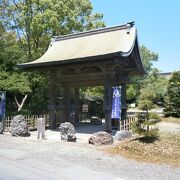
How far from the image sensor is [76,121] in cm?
2298

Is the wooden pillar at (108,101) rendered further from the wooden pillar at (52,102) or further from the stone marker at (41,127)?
the wooden pillar at (52,102)

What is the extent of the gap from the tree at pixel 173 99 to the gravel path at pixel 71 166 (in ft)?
62.0

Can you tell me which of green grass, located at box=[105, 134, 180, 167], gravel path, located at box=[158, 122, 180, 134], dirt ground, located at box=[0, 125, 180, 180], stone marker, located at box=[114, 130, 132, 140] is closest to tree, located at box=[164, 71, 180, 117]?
gravel path, located at box=[158, 122, 180, 134]

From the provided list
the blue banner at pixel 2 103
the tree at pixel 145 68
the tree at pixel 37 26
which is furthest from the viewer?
the tree at pixel 145 68

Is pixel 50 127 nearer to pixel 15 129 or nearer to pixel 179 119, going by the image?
pixel 15 129

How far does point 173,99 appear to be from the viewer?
29.7 m

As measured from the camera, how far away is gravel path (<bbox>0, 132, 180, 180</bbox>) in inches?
324

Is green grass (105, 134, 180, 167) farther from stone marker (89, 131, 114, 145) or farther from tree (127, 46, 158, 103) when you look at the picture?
tree (127, 46, 158, 103)

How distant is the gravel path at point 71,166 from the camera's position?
8242 mm

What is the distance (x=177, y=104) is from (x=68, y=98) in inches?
504

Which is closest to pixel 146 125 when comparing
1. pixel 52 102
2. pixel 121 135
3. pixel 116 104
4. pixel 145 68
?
pixel 121 135

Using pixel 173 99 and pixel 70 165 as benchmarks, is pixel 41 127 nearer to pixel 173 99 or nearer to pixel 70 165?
pixel 70 165

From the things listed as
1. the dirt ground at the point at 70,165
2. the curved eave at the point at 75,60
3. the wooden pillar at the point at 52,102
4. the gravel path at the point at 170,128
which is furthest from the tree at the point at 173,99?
the dirt ground at the point at 70,165

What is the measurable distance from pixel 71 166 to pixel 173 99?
22.1 metres
